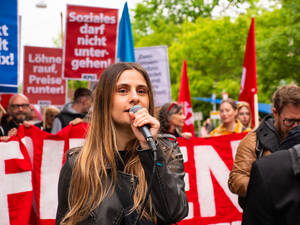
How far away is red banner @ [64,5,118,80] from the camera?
7.77 m

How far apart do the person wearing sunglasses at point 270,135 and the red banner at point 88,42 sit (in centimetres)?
467

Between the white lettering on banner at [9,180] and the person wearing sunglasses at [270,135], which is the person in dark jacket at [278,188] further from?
the white lettering on banner at [9,180]

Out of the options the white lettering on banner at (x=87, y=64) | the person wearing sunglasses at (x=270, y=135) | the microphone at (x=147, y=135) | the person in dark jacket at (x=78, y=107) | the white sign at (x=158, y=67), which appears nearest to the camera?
the microphone at (x=147, y=135)

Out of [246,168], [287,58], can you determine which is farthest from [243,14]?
[246,168]

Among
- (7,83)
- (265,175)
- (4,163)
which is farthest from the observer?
(7,83)

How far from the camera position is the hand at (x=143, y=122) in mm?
1930

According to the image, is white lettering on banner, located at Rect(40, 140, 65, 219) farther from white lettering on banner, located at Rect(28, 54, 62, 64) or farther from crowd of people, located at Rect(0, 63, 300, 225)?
white lettering on banner, located at Rect(28, 54, 62, 64)

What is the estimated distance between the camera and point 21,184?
4.52m

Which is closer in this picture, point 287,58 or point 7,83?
point 7,83

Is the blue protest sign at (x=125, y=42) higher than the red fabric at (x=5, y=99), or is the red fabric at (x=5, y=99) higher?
the blue protest sign at (x=125, y=42)

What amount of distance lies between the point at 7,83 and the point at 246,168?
3.66 meters

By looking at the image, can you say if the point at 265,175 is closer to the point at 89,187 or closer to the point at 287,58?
the point at 89,187

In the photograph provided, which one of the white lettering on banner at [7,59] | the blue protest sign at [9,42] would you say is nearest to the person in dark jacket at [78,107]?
the blue protest sign at [9,42]

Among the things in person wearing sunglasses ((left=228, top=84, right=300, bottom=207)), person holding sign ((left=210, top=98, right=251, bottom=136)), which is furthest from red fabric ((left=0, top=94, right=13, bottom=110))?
person wearing sunglasses ((left=228, top=84, right=300, bottom=207))
